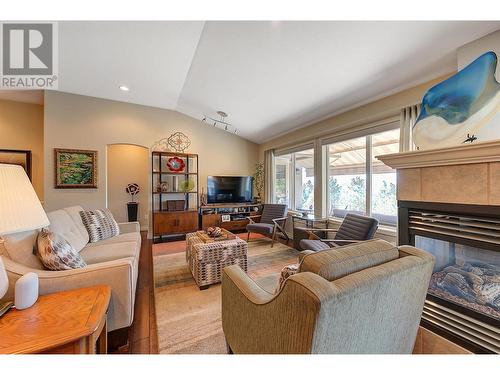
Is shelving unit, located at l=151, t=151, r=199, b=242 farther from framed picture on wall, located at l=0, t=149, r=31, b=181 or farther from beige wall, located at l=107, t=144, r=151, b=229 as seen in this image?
framed picture on wall, located at l=0, t=149, r=31, b=181

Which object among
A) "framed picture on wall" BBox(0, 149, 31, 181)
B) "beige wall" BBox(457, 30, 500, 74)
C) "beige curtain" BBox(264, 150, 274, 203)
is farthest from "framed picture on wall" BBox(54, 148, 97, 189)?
"beige wall" BBox(457, 30, 500, 74)

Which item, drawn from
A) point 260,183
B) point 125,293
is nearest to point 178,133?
point 260,183

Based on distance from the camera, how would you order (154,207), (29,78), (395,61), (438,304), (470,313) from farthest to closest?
1. (154,207)
2. (29,78)
3. (395,61)
4. (438,304)
5. (470,313)

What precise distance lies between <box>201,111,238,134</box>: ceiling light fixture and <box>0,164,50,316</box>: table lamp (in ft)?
12.2

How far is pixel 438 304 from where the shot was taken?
1542 mm

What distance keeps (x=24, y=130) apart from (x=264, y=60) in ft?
16.9

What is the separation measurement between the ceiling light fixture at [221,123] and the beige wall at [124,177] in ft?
6.28

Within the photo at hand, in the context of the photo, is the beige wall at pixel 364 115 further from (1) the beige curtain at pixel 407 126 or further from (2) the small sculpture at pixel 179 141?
(2) the small sculpture at pixel 179 141

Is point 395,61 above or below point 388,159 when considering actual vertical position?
above

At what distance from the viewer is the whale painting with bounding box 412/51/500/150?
1347mm

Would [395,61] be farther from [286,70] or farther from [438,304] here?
[438,304]

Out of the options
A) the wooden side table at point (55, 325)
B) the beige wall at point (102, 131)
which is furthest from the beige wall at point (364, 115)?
the wooden side table at point (55, 325)

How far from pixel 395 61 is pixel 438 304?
2195 mm
